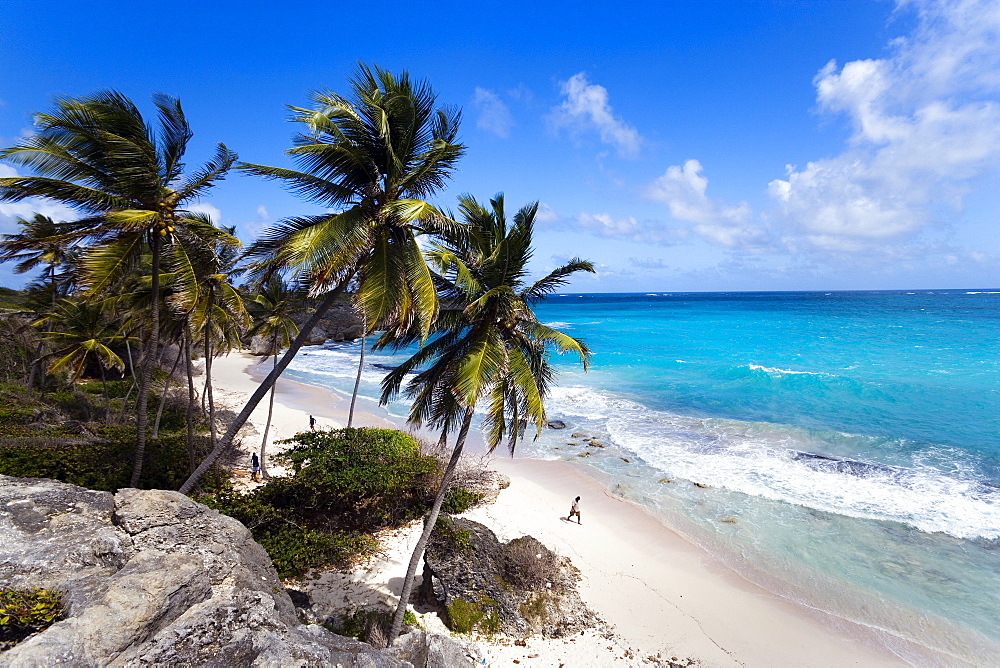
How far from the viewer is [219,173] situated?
362 inches

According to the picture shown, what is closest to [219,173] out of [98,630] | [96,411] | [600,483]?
[98,630]

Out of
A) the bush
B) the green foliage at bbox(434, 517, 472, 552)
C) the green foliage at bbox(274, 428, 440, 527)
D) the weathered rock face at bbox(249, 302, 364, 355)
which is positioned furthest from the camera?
the weathered rock face at bbox(249, 302, 364, 355)

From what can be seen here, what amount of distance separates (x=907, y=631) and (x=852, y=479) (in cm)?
934

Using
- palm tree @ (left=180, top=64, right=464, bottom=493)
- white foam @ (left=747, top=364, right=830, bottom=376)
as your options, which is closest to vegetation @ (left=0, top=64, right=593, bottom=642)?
palm tree @ (left=180, top=64, right=464, bottom=493)

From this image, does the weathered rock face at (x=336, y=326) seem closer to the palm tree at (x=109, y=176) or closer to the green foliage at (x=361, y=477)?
the green foliage at (x=361, y=477)

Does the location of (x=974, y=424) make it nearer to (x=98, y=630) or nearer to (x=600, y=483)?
(x=600, y=483)

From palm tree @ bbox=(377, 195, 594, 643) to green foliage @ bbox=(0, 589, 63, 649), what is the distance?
4974 mm

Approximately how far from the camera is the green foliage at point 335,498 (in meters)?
10.7

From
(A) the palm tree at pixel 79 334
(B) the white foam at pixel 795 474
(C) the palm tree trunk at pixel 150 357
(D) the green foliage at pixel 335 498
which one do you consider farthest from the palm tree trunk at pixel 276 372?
(B) the white foam at pixel 795 474

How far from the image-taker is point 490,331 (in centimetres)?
805

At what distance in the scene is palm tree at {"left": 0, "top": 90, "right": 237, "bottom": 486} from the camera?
767 centimetres

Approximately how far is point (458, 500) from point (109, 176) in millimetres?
12250

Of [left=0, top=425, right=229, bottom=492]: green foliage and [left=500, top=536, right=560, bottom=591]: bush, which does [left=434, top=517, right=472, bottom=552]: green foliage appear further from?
[left=0, top=425, right=229, bottom=492]: green foliage

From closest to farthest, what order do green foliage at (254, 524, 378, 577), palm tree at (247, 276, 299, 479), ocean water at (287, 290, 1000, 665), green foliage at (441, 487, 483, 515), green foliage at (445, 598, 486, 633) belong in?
green foliage at (445, 598, 486, 633) → green foliage at (254, 524, 378, 577) → ocean water at (287, 290, 1000, 665) → green foliage at (441, 487, 483, 515) → palm tree at (247, 276, 299, 479)
